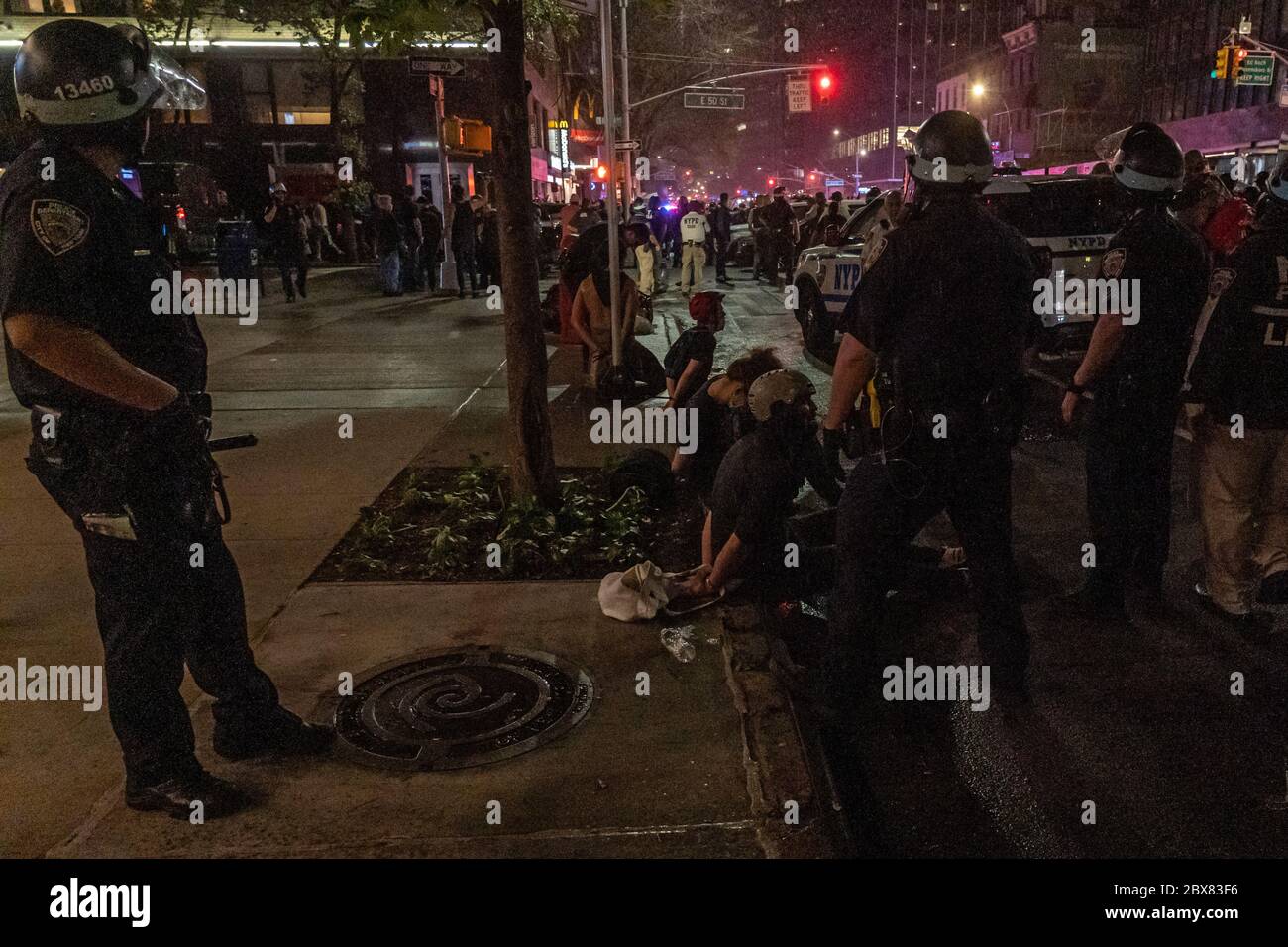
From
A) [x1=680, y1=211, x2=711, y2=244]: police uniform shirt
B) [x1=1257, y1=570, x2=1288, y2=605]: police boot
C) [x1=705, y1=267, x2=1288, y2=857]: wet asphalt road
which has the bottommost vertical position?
[x1=705, y1=267, x2=1288, y2=857]: wet asphalt road

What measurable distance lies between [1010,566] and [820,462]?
1.25 m

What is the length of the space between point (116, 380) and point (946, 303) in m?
2.54

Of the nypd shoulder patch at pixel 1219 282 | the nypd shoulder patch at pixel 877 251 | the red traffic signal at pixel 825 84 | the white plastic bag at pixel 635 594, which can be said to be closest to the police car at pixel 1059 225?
the nypd shoulder patch at pixel 1219 282

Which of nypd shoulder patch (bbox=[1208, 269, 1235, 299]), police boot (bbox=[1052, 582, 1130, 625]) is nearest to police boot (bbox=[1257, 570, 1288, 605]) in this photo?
police boot (bbox=[1052, 582, 1130, 625])

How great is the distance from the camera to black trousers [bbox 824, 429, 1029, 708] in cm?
350

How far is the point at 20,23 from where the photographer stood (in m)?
31.5

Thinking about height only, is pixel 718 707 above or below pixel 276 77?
below

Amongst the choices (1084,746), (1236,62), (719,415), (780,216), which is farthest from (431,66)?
(1236,62)

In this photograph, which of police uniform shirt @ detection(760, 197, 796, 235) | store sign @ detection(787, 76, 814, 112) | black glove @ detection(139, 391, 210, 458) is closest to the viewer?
black glove @ detection(139, 391, 210, 458)

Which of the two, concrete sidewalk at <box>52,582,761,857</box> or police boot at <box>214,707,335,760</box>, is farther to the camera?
police boot at <box>214,707,335,760</box>

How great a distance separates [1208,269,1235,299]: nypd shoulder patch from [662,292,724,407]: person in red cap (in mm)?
2884

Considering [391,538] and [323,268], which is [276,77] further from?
[391,538]

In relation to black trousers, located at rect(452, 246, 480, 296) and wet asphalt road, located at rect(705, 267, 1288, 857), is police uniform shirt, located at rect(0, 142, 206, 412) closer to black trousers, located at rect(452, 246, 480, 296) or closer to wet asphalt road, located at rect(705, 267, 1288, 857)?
wet asphalt road, located at rect(705, 267, 1288, 857)
